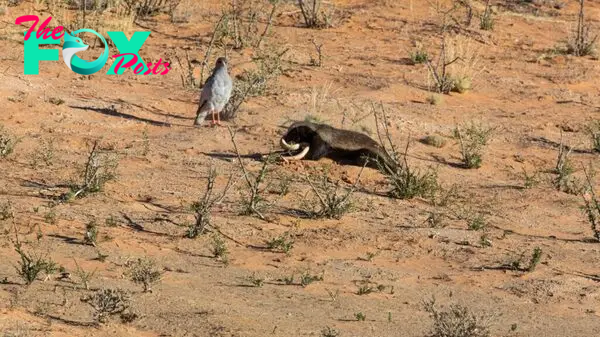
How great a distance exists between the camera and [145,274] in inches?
303

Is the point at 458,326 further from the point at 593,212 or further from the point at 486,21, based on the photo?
the point at 486,21

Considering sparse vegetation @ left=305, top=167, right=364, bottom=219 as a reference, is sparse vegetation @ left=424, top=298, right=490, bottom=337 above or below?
above

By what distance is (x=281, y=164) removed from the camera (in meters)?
11.1

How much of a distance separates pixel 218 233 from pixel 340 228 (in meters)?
1.01

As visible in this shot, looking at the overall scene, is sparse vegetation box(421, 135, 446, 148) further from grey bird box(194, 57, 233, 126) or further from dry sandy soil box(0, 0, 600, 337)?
grey bird box(194, 57, 233, 126)

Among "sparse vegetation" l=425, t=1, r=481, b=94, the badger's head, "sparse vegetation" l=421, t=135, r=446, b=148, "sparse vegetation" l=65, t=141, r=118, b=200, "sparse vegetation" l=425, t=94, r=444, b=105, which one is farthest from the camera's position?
"sparse vegetation" l=425, t=1, r=481, b=94

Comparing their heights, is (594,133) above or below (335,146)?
below

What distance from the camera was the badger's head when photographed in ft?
37.0

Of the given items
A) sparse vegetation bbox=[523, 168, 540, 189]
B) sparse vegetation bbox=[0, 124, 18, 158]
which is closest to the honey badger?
sparse vegetation bbox=[523, 168, 540, 189]

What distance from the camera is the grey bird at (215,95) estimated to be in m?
11.9

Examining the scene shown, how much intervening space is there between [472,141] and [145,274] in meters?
5.39

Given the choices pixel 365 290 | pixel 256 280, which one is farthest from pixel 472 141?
pixel 256 280

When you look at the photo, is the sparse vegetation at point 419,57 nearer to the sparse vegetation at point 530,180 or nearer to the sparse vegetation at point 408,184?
the sparse vegetation at point 530,180

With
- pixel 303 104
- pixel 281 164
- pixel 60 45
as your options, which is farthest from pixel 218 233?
pixel 60 45
